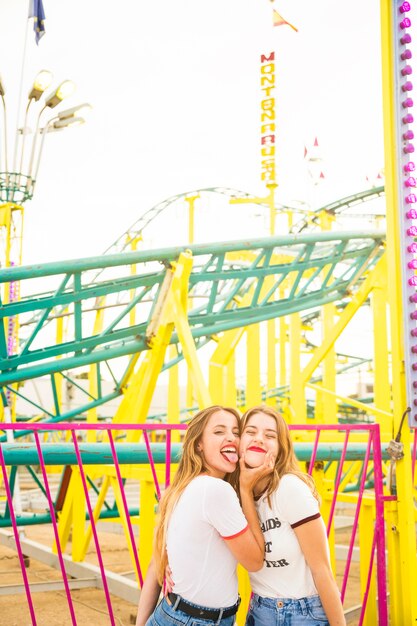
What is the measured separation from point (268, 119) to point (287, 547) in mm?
13871

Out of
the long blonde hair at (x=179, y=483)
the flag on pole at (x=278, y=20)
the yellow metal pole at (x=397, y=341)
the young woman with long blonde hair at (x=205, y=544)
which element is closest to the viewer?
the young woman with long blonde hair at (x=205, y=544)

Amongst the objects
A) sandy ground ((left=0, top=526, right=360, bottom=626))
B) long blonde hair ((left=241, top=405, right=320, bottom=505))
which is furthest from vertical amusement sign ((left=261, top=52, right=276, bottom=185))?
long blonde hair ((left=241, top=405, right=320, bottom=505))

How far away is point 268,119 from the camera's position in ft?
49.0

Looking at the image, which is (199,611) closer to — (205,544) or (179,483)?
(205,544)

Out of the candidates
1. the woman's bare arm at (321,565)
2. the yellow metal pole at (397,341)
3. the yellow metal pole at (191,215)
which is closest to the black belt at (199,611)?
the woman's bare arm at (321,565)

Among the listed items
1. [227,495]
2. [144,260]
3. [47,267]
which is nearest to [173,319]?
[144,260]

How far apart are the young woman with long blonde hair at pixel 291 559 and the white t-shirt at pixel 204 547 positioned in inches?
5.9

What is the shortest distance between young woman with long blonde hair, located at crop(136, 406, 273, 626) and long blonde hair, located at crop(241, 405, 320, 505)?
0.20 feet

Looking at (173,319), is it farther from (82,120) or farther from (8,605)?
(82,120)

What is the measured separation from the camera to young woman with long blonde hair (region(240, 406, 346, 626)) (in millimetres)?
2102

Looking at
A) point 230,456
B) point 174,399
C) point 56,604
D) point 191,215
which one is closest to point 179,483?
point 230,456

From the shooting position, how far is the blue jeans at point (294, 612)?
6.89 ft

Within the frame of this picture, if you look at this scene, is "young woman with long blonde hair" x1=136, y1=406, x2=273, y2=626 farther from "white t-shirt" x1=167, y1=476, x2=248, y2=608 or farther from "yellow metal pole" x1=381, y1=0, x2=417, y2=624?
"yellow metal pole" x1=381, y1=0, x2=417, y2=624

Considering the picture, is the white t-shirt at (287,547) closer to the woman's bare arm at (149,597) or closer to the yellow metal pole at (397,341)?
the woman's bare arm at (149,597)
